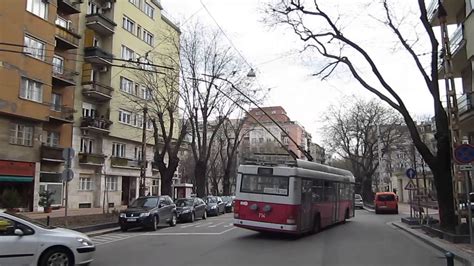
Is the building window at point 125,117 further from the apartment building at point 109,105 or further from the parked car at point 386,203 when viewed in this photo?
the parked car at point 386,203

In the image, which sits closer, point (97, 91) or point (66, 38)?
point (66, 38)

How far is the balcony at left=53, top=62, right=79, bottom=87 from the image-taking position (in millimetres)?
34362

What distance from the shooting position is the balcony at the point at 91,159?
38.0 meters

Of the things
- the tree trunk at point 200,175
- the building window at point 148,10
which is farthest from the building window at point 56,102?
the building window at point 148,10

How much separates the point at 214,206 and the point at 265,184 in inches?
768

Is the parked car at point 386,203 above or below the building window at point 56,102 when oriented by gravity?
below

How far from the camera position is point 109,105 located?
138 feet

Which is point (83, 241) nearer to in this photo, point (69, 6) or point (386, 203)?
point (69, 6)

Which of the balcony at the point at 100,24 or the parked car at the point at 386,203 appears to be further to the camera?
the parked car at the point at 386,203

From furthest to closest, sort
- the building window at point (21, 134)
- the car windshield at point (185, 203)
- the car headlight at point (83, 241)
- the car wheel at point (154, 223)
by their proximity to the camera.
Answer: the building window at point (21, 134) → the car windshield at point (185, 203) → the car wheel at point (154, 223) → the car headlight at point (83, 241)

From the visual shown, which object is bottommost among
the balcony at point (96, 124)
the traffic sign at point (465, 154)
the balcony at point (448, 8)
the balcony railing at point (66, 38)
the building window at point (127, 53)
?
the traffic sign at point (465, 154)

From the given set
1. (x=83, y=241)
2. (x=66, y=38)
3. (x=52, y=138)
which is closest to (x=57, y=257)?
(x=83, y=241)

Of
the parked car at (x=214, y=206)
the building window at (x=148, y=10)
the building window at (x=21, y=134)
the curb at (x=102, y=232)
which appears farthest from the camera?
the building window at (x=148, y=10)

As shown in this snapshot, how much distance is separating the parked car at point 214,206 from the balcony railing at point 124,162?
1018 centimetres
